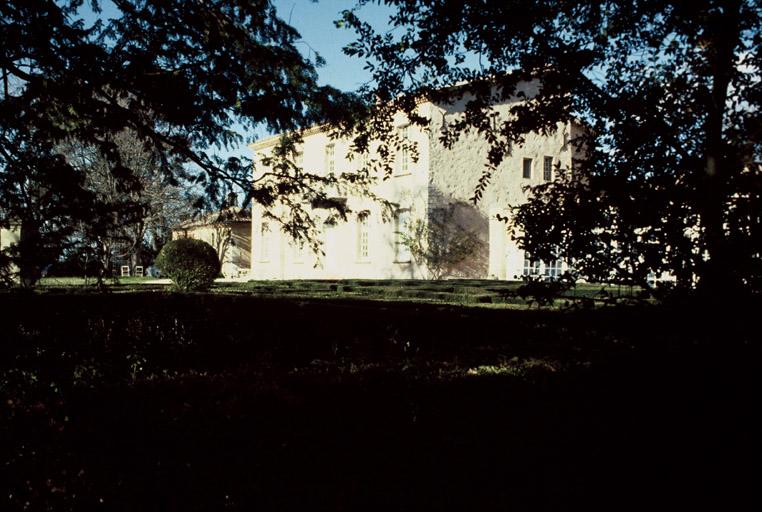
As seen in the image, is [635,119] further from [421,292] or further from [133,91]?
[421,292]

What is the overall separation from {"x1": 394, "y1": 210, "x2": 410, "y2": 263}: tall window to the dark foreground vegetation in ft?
54.0

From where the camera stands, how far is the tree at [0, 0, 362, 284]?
589 cm

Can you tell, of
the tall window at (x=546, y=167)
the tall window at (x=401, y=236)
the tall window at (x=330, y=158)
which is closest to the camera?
the tall window at (x=401, y=236)

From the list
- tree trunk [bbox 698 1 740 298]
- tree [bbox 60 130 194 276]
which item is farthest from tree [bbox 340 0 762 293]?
tree [bbox 60 130 194 276]

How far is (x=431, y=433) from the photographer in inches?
130

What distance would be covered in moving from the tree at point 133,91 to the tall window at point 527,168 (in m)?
17.3

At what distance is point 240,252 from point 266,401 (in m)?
31.6

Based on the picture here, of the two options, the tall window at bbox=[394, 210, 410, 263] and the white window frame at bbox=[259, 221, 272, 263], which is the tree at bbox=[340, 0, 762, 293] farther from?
the white window frame at bbox=[259, 221, 272, 263]

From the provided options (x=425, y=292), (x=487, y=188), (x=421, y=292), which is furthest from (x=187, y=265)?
(x=487, y=188)

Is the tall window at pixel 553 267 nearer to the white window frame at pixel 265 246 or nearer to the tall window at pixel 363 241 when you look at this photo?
the tall window at pixel 363 241

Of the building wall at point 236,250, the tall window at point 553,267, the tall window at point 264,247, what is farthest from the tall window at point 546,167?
the building wall at point 236,250

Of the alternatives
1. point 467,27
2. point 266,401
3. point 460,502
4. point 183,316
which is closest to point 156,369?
point 183,316

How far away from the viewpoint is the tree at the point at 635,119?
12.2ft

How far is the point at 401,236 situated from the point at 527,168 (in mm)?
6663
